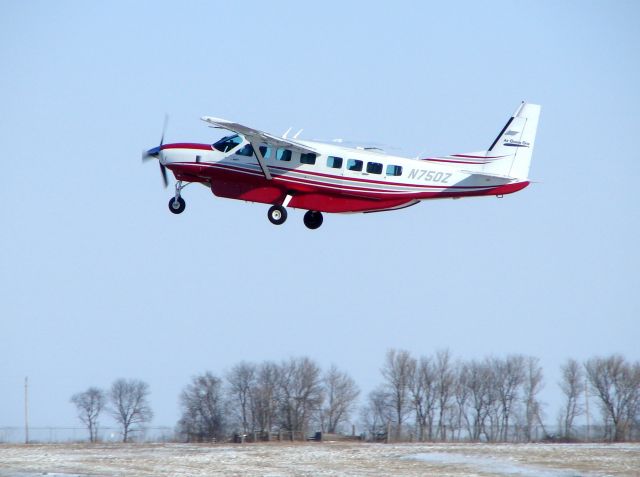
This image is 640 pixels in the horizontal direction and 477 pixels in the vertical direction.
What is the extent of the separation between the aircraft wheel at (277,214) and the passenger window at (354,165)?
138 inches

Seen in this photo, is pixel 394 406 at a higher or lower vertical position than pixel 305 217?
lower

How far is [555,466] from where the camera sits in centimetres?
4153

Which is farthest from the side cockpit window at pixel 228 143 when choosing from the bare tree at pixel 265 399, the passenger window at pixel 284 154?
the bare tree at pixel 265 399

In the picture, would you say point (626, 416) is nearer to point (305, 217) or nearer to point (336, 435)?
point (336, 435)

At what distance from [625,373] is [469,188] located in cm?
4327

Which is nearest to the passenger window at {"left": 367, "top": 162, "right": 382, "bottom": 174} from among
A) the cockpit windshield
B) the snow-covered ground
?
the cockpit windshield

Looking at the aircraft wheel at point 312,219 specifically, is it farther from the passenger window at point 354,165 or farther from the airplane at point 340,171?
the passenger window at point 354,165

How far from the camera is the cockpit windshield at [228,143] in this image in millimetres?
47938

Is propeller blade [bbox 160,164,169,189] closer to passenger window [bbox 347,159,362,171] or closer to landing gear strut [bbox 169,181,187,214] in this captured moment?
landing gear strut [bbox 169,181,187,214]

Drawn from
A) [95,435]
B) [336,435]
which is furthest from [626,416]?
[95,435]

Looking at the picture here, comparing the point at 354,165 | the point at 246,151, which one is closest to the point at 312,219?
the point at 354,165

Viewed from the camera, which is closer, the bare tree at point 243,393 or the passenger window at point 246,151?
the passenger window at point 246,151

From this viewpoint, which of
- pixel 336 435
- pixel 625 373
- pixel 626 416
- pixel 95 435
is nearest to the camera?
pixel 336 435

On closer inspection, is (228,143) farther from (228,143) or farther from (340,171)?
(340,171)
